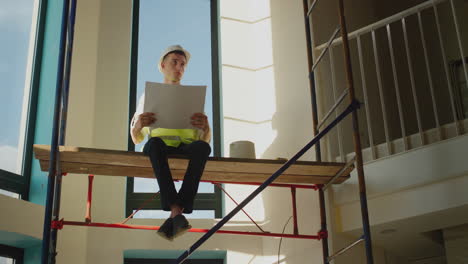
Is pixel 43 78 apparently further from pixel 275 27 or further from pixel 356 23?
pixel 356 23

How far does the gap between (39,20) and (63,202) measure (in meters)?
1.64

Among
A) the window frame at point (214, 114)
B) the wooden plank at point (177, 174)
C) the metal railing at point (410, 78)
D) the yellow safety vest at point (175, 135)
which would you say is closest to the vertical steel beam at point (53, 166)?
the wooden plank at point (177, 174)

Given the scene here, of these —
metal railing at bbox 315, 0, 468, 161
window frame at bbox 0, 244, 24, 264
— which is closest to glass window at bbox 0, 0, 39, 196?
window frame at bbox 0, 244, 24, 264

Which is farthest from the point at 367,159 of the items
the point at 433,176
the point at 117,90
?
the point at 117,90

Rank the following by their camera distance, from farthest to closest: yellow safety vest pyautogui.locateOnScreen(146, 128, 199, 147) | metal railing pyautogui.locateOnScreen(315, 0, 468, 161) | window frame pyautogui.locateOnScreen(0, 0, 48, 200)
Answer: metal railing pyautogui.locateOnScreen(315, 0, 468, 161) → window frame pyautogui.locateOnScreen(0, 0, 48, 200) → yellow safety vest pyautogui.locateOnScreen(146, 128, 199, 147)

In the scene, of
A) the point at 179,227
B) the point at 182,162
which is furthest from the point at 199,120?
the point at 179,227

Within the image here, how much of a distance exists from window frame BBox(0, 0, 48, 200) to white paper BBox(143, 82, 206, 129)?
1.58 meters

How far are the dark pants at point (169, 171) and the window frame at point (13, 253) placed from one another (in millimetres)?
1660

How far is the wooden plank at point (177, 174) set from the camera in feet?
12.3

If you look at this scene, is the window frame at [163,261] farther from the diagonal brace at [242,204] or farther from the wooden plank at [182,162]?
the diagonal brace at [242,204]

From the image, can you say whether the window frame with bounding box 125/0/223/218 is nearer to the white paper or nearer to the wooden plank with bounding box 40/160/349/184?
the wooden plank with bounding box 40/160/349/184

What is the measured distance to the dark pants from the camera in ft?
11.2

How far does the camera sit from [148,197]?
5121mm

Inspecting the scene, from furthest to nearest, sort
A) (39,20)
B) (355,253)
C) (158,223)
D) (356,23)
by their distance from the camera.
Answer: (356,23) < (39,20) < (158,223) < (355,253)
